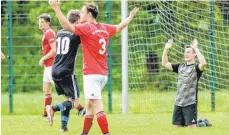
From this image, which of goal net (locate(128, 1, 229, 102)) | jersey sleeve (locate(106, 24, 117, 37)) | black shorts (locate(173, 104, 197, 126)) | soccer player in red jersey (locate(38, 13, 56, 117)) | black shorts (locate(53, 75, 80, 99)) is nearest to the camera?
jersey sleeve (locate(106, 24, 117, 37))

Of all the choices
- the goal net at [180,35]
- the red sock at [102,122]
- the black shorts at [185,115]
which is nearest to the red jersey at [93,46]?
the red sock at [102,122]

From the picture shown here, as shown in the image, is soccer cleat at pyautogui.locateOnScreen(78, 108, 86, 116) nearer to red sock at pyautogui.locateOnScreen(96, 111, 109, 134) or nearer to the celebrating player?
the celebrating player

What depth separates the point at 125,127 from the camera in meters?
11.6

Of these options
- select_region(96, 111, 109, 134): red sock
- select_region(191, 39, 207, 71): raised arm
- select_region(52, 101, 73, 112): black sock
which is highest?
select_region(191, 39, 207, 71): raised arm

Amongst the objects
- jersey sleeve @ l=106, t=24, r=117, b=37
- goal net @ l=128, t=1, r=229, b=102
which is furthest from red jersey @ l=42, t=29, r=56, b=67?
jersey sleeve @ l=106, t=24, r=117, b=37

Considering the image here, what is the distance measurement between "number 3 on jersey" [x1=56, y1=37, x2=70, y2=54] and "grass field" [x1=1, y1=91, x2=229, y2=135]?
1.14 m

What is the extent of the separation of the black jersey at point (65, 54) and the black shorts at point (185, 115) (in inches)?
73.4

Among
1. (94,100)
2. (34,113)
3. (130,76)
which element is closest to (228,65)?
(130,76)

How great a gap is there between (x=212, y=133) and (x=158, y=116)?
3.56 m

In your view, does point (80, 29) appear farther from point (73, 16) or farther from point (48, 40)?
point (48, 40)

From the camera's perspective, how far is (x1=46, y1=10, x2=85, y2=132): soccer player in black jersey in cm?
1064

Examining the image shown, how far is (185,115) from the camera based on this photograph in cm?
1155

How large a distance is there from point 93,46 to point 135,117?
443cm

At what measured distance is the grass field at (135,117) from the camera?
10920 millimetres
